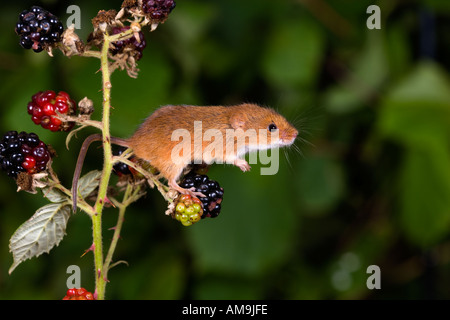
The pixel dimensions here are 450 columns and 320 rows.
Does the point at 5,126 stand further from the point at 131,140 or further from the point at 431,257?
the point at 431,257

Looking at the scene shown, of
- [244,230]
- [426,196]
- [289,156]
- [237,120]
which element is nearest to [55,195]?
[237,120]

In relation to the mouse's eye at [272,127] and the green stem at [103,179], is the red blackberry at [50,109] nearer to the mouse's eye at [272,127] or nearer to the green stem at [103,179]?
the green stem at [103,179]

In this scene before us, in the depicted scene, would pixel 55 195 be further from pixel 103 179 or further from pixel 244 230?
pixel 244 230

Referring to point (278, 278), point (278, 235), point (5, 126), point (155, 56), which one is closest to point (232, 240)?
point (278, 235)

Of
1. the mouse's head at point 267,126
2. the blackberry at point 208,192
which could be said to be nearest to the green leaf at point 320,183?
the mouse's head at point 267,126

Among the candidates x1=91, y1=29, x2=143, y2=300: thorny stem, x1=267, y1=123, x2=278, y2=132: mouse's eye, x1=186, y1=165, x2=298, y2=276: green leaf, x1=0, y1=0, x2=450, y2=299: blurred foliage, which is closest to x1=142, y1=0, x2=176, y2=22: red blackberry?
x1=91, y1=29, x2=143, y2=300: thorny stem

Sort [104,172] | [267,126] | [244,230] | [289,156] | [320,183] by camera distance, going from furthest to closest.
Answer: [320,183] → [244,230] → [289,156] → [267,126] → [104,172]
